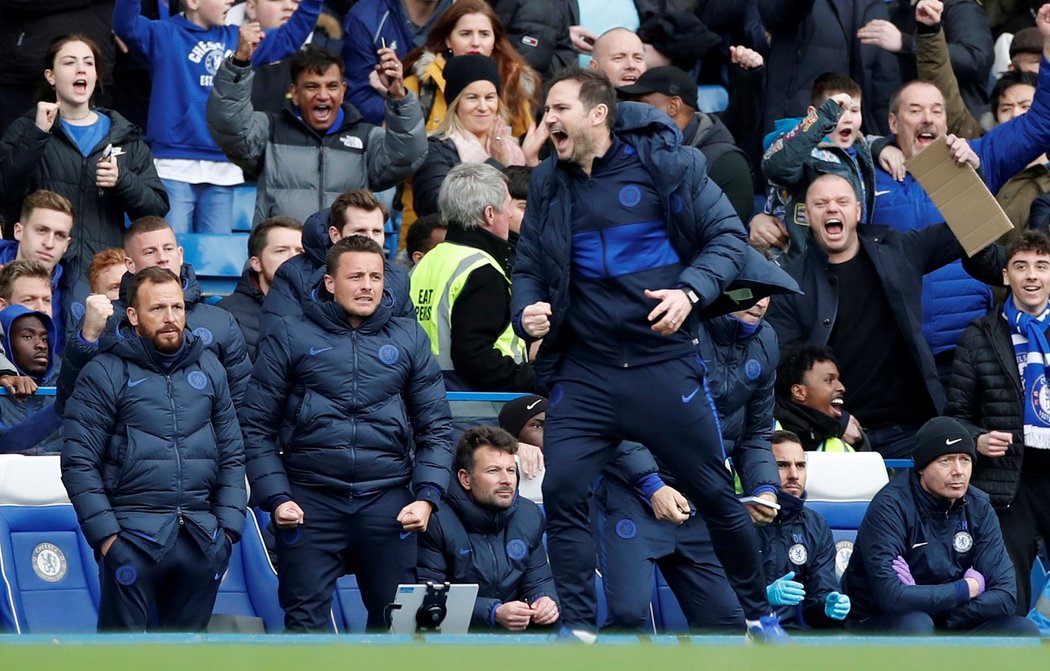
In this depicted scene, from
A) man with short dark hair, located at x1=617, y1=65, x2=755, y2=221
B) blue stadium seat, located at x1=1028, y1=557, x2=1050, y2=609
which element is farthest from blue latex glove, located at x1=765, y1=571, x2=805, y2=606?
man with short dark hair, located at x1=617, y1=65, x2=755, y2=221

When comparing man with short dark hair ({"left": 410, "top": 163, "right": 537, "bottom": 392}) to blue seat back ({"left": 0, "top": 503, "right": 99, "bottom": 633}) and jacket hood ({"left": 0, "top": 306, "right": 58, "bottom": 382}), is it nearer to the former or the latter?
jacket hood ({"left": 0, "top": 306, "right": 58, "bottom": 382})

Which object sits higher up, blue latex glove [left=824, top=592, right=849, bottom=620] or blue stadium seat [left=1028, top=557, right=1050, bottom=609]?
blue latex glove [left=824, top=592, right=849, bottom=620]

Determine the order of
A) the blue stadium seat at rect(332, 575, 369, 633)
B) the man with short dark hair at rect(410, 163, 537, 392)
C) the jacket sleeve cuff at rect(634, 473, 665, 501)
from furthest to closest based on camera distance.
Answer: the man with short dark hair at rect(410, 163, 537, 392) < the blue stadium seat at rect(332, 575, 369, 633) < the jacket sleeve cuff at rect(634, 473, 665, 501)

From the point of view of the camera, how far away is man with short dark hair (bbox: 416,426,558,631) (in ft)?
27.7

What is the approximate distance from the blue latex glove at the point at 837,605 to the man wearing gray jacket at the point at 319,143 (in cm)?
363

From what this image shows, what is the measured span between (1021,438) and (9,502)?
498cm

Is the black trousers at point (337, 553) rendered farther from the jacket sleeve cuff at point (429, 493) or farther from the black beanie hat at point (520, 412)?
the black beanie hat at point (520, 412)

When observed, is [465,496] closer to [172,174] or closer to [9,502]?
[9,502]

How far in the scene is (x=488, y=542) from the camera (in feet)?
28.1

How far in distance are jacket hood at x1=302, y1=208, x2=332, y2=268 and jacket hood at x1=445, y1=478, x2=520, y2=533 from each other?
1180mm

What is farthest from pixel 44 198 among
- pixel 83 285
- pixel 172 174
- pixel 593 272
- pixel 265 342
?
pixel 593 272

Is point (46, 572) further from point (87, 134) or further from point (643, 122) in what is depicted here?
point (643, 122)

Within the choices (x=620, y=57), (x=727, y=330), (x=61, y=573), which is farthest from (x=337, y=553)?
(x=620, y=57)

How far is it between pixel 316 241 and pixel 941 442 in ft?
10.00
